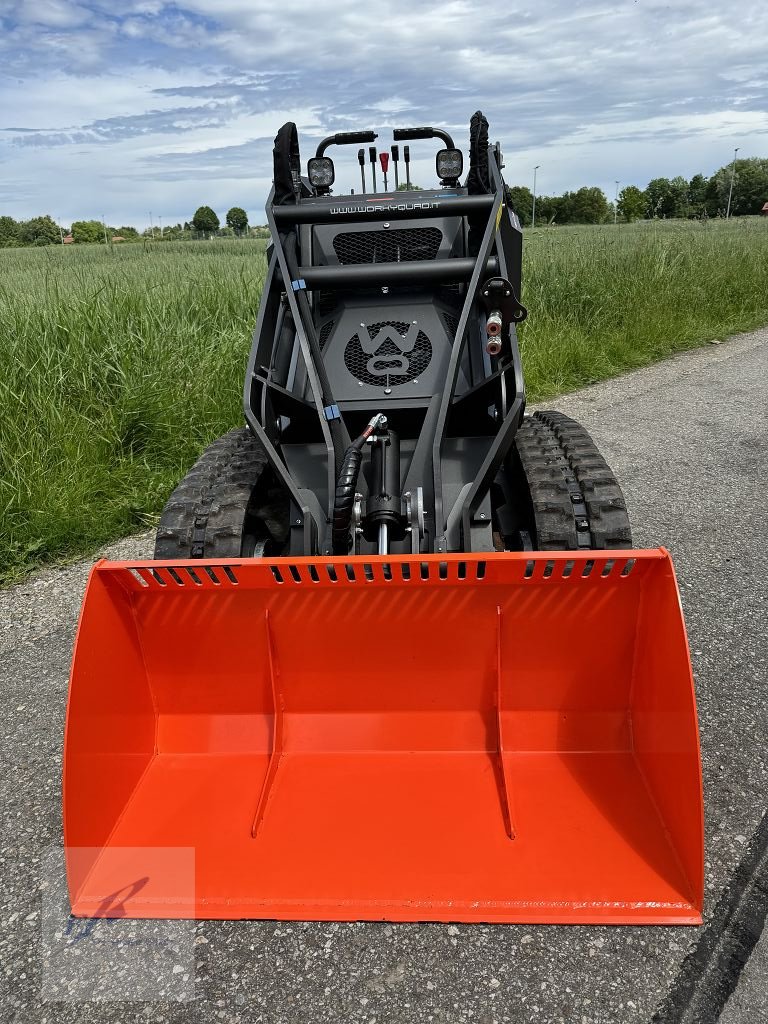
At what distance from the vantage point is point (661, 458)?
6.04m

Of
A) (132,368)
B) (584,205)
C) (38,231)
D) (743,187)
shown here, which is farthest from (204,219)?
(743,187)

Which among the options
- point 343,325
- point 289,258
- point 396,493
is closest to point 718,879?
point 396,493

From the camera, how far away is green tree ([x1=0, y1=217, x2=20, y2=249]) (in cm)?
2930

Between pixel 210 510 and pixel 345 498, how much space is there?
2.00 feet

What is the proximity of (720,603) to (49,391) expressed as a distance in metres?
4.51

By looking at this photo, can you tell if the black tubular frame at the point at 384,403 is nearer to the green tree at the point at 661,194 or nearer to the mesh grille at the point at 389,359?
the mesh grille at the point at 389,359

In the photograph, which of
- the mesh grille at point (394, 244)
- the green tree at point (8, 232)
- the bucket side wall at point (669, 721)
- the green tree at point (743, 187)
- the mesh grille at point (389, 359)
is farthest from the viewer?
the green tree at point (743, 187)

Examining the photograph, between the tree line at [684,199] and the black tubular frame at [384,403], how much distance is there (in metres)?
54.2

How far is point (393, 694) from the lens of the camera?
261 cm

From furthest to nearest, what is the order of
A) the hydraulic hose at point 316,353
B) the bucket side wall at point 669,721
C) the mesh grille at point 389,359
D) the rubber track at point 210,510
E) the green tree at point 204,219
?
the green tree at point 204,219 → the mesh grille at point 389,359 → the hydraulic hose at point 316,353 → the rubber track at point 210,510 → the bucket side wall at point 669,721

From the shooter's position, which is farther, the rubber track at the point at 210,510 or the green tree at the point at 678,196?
the green tree at the point at 678,196

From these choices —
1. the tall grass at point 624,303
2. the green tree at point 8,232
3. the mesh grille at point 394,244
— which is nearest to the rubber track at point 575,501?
the mesh grille at point 394,244

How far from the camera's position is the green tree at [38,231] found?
30.1 m

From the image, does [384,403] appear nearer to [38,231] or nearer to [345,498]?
[345,498]
